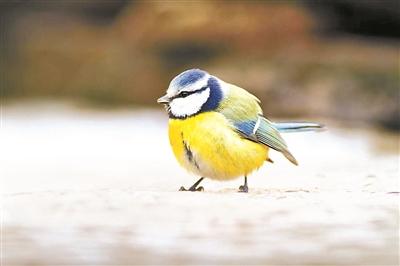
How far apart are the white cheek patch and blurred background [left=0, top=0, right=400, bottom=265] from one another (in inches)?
12.6

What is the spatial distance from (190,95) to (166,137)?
11.1 feet

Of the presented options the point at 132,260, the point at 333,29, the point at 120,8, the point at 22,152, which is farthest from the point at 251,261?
the point at 120,8

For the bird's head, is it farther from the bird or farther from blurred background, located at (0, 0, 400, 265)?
blurred background, located at (0, 0, 400, 265)

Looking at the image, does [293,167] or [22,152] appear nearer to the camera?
[293,167]

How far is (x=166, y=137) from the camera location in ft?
24.0

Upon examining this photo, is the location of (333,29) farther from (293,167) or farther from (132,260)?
(132,260)

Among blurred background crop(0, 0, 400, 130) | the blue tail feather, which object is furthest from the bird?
blurred background crop(0, 0, 400, 130)

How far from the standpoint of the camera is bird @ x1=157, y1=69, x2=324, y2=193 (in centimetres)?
388

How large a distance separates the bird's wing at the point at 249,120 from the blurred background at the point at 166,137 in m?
0.21

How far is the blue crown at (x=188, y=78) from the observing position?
396 centimetres

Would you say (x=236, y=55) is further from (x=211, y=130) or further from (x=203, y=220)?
(x=203, y=220)

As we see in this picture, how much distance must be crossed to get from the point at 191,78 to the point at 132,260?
1358 mm

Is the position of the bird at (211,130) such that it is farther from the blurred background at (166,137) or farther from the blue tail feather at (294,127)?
the blue tail feather at (294,127)

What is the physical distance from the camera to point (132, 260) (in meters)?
2.75
